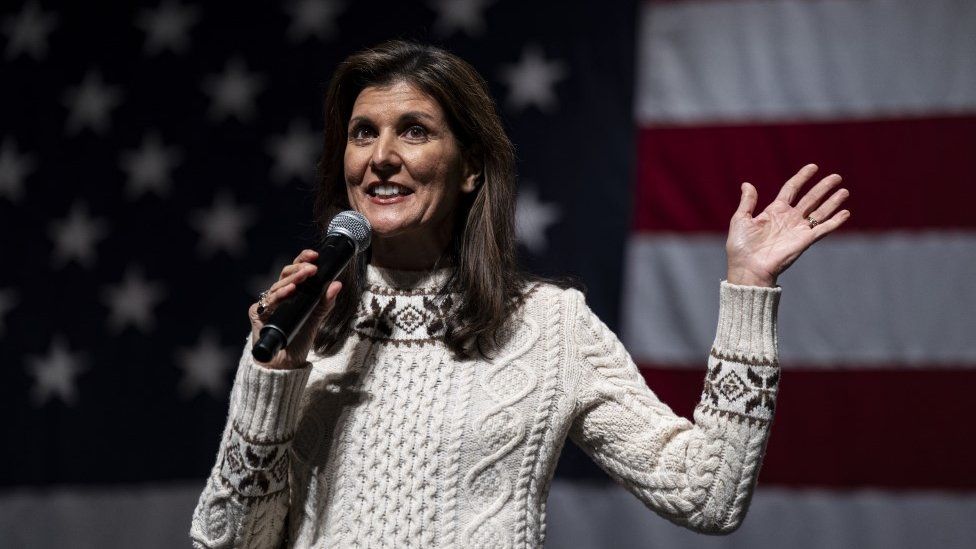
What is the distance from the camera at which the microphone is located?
1.13 metres

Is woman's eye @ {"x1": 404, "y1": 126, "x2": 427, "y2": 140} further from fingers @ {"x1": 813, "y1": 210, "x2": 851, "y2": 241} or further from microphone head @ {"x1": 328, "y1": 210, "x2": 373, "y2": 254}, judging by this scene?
fingers @ {"x1": 813, "y1": 210, "x2": 851, "y2": 241}

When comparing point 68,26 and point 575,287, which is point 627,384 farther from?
point 68,26

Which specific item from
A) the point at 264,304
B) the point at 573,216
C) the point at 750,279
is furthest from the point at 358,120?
the point at 573,216

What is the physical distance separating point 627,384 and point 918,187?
4.31 ft

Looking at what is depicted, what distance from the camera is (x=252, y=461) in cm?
136

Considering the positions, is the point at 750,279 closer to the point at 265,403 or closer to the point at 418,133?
the point at 418,133

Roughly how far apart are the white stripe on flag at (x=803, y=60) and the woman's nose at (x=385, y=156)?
129 cm

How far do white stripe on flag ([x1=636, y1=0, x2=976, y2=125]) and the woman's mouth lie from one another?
1295 millimetres

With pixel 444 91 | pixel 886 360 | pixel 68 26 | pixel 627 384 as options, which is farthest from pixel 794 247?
pixel 68 26

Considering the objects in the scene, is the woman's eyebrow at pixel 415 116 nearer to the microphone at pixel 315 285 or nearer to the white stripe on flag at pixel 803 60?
the microphone at pixel 315 285

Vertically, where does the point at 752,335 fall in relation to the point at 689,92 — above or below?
below

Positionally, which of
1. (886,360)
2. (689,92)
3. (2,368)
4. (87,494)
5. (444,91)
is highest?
(689,92)

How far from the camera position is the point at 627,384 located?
1.51 meters

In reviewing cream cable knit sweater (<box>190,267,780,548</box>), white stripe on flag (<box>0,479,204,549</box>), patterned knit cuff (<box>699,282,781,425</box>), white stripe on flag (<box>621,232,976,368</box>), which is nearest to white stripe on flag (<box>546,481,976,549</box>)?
white stripe on flag (<box>621,232,976,368</box>)
